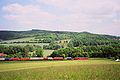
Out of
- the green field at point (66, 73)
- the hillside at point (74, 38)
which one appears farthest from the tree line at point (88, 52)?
the green field at point (66, 73)

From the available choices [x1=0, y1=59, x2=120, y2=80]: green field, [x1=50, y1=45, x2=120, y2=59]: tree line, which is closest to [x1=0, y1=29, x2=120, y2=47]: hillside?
[x1=50, y1=45, x2=120, y2=59]: tree line

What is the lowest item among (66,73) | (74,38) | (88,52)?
(88,52)

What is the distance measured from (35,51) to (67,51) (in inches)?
289

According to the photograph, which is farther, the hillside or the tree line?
the hillside

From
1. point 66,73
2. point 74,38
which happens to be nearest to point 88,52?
point 66,73

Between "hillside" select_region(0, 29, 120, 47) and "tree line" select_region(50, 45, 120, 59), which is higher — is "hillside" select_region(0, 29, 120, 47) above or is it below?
above

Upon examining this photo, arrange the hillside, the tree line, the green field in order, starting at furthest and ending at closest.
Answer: the hillside, the tree line, the green field

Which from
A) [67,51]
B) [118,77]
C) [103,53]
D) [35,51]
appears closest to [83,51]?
[67,51]

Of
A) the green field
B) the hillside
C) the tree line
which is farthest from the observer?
the hillside

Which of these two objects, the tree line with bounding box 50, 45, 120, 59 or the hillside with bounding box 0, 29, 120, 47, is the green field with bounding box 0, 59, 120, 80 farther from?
the hillside with bounding box 0, 29, 120, 47

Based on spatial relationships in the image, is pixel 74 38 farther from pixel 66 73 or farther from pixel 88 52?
pixel 66 73

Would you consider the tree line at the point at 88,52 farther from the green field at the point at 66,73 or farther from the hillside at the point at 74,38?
the green field at the point at 66,73

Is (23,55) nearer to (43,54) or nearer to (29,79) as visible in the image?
(43,54)

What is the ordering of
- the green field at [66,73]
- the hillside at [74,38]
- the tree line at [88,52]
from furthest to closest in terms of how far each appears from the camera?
the hillside at [74,38] → the tree line at [88,52] → the green field at [66,73]
